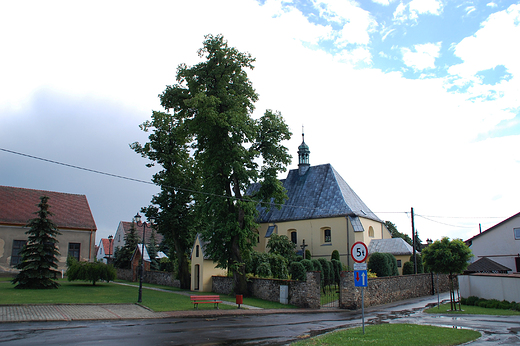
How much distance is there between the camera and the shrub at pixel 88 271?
92.3ft

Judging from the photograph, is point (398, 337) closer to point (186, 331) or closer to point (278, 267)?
point (186, 331)

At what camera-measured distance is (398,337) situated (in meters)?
10.5

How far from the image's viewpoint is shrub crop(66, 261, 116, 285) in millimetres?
28125

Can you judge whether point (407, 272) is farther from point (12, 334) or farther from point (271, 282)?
point (12, 334)

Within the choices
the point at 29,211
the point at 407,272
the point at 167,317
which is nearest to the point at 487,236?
the point at 407,272

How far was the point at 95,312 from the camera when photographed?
16.0 meters

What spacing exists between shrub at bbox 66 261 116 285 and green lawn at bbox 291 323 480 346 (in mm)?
22422

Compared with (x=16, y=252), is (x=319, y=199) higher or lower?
higher

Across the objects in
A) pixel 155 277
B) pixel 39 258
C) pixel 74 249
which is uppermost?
pixel 74 249

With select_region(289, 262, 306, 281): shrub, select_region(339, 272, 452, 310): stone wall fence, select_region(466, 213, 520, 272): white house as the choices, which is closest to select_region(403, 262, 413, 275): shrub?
select_region(339, 272, 452, 310): stone wall fence

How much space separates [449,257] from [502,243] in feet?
70.6

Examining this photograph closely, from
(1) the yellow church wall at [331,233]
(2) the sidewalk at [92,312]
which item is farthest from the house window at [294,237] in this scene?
(2) the sidewalk at [92,312]

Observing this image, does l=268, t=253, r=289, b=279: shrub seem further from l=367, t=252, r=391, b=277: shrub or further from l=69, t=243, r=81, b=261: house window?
l=69, t=243, r=81, b=261: house window

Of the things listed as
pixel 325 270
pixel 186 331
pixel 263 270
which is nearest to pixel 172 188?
pixel 263 270
